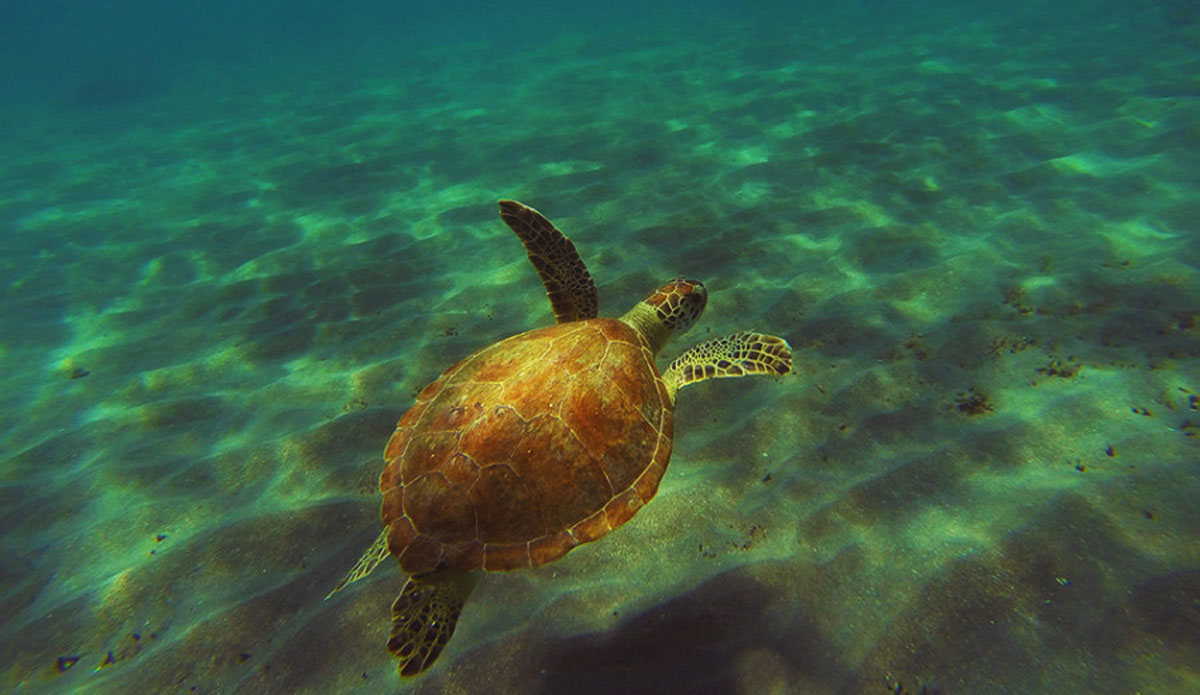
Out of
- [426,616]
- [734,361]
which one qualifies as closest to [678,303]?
[734,361]

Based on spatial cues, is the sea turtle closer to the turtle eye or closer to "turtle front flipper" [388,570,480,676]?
"turtle front flipper" [388,570,480,676]

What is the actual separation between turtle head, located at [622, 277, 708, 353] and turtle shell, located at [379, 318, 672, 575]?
2.22ft

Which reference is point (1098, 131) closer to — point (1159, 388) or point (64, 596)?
point (1159, 388)

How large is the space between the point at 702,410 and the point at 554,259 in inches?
62.4

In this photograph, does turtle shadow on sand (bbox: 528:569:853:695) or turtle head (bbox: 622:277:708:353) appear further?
turtle head (bbox: 622:277:708:353)

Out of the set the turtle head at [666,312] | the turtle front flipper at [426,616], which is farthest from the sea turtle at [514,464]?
the turtle head at [666,312]

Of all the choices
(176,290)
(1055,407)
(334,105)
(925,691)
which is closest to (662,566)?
(925,691)

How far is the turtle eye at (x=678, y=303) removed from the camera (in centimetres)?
362

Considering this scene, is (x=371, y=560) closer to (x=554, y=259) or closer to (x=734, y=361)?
(x=554, y=259)

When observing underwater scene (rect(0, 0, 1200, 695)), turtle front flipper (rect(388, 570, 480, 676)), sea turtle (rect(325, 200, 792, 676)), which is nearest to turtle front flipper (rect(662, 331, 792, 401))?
sea turtle (rect(325, 200, 792, 676))

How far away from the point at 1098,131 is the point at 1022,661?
9095mm

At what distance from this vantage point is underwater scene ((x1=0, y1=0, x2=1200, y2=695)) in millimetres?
2422

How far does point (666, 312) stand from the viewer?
362 cm

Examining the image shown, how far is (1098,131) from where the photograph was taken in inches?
295
